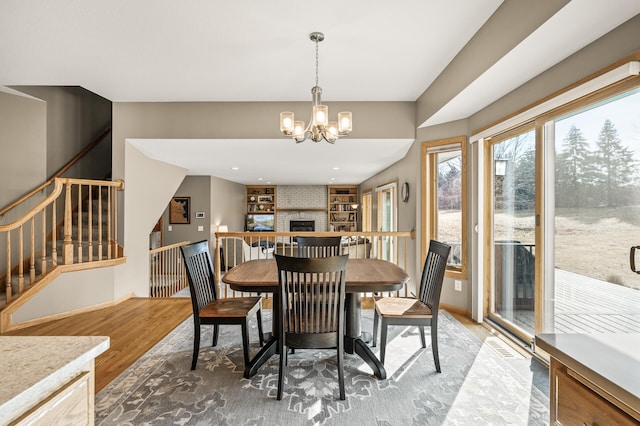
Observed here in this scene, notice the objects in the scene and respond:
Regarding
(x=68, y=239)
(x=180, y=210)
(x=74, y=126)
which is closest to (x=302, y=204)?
(x=180, y=210)

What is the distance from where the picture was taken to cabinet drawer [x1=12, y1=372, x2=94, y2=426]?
616 millimetres

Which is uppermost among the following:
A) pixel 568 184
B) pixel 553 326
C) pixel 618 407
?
pixel 568 184

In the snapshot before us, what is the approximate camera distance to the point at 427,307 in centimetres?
242

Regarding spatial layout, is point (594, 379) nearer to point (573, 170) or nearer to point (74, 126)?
point (573, 170)

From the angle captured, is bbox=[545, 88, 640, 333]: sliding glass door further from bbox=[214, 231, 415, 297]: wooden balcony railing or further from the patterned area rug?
bbox=[214, 231, 415, 297]: wooden balcony railing

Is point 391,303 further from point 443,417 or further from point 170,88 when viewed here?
point 170,88

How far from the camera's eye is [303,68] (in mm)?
3061

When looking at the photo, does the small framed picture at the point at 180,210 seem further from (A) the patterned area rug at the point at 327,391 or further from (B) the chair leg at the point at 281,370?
(B) the chair leg at the point at 281,370

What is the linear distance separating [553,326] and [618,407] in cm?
216

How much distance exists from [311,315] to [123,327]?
8.01ft

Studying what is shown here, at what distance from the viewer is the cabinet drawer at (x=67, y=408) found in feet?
2.02

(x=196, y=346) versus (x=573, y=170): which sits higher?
(x=573, y=170)

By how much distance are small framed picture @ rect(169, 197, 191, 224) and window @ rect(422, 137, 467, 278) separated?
586 cm

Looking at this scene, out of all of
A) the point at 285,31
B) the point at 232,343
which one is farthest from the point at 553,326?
the point at 285,31
